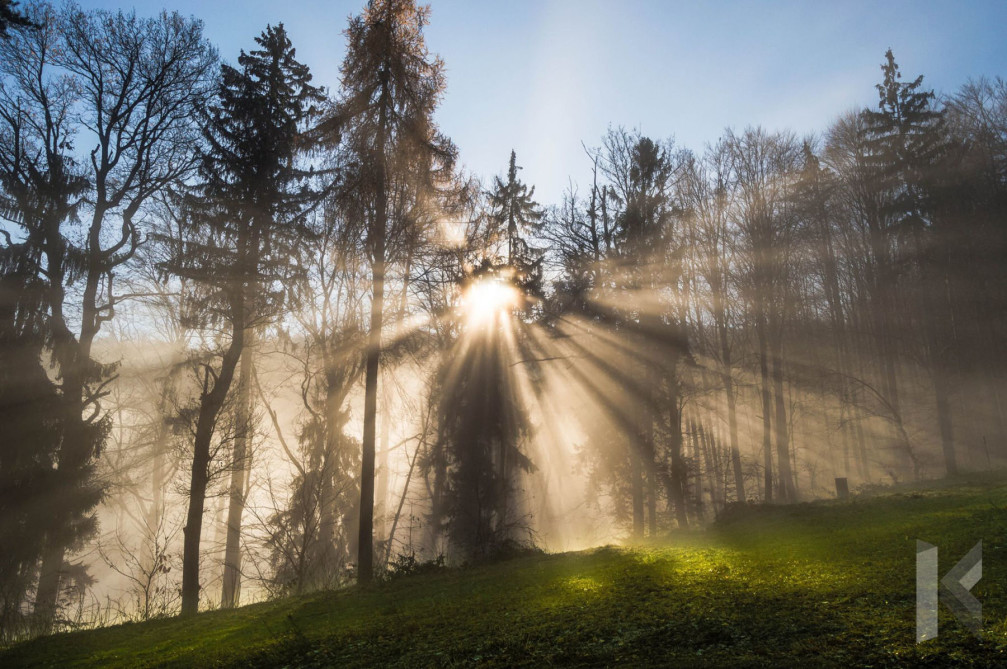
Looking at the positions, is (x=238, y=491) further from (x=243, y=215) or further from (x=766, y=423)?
(x=766, y=423)

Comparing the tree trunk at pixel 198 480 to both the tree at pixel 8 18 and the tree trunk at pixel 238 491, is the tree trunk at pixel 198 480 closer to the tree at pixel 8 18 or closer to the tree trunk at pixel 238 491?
the tree trunk at pixel 238 491

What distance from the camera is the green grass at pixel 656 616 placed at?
4074 millimetres

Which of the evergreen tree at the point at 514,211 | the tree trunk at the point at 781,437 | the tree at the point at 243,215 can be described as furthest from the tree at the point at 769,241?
the tree at the point at 243,215

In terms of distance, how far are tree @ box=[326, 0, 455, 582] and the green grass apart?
6693 millimetres

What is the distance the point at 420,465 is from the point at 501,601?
1396cm

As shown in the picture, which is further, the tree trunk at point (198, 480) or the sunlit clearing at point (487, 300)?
the sunlit clearing at point (487, 300)

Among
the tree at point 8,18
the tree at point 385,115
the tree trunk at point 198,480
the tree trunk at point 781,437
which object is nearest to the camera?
the tree at point 8,18

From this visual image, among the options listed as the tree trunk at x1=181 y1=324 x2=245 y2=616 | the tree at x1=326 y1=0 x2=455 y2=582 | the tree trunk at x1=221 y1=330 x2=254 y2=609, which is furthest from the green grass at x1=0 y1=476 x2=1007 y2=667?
the tree trunk at x1=221 y1=330 x2=254 y2=609

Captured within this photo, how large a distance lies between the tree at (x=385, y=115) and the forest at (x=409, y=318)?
0.07 meters

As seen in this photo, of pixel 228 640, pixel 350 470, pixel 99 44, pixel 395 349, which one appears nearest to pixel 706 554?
pixel 228 640

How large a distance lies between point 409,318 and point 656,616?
13859 millimetres

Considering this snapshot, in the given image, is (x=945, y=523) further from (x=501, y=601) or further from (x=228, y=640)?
(x=228, y=640)

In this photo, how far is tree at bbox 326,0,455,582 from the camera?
13625 millimetres

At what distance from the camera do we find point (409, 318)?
17.9m
